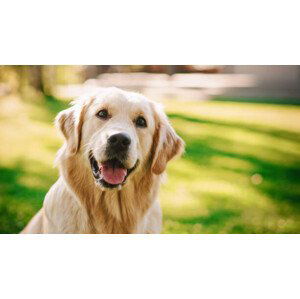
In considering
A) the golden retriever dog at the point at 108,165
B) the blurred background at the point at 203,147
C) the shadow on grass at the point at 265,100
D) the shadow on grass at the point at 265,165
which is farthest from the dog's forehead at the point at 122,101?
the shadow on grass at the point at 265,100

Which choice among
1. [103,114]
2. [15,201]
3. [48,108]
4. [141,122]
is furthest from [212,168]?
[15,201]

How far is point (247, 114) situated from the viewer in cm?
448

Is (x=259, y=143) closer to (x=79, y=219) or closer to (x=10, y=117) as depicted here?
(x=79, y=219)

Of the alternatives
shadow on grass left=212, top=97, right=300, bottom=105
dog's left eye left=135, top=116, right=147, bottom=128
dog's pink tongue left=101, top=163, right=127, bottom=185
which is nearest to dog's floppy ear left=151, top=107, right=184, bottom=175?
dog's left eye left=135, top=116, right=147, bottom=128

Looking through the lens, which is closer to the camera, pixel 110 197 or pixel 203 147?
pixel 110 197

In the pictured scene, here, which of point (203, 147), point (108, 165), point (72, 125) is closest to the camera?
point (108, 165)

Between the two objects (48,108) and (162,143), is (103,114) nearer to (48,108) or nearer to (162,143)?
(162,143)

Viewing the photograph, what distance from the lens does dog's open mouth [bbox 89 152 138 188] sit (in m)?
3.75

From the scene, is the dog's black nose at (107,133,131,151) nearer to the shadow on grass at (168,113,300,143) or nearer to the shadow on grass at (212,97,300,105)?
the shadow on grass at (168,113,300,143)

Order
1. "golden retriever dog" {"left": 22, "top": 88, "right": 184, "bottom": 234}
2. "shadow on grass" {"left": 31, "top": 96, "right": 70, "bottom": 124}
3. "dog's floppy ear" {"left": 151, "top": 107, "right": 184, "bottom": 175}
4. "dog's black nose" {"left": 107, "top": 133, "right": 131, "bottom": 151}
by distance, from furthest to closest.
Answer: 1. "shadow on grass" {"left": 31, "top": 96, "right": 70, "bottom": 124}
2. "dog's floppy ear" {"left": 151, "top": 107, "right": 184, "bottom": 175}
3. "golden retriever dog" {"left": 22, "top": 88, "right": 184, "bottom": 234}
4. "dog's black nose" {"left": 107, "top": 133, "right": 131, "bottom": 151}

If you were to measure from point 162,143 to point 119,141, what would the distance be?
464 millimetres

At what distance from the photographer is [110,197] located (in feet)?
12.8

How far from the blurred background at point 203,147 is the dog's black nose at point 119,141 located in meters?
0.87
